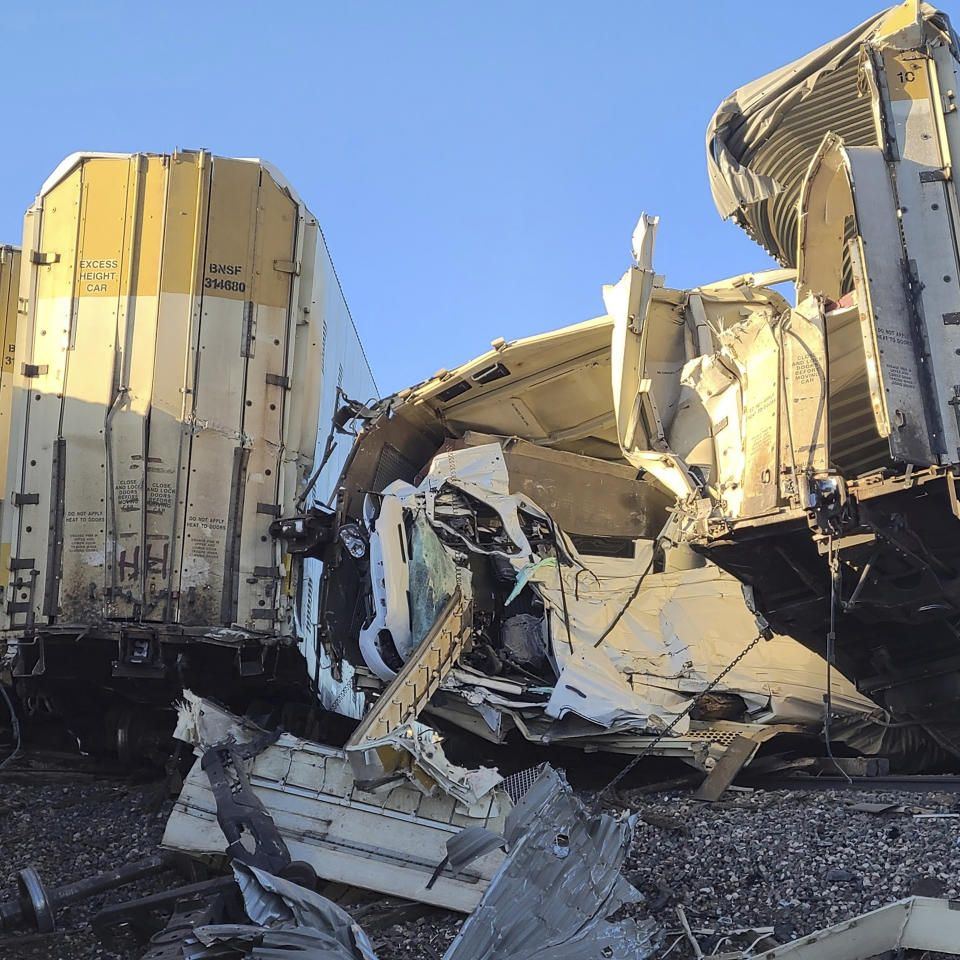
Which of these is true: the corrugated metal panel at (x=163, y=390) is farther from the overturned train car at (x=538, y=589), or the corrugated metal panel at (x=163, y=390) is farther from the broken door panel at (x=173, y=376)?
the overturned train car at (x=538, y=589)

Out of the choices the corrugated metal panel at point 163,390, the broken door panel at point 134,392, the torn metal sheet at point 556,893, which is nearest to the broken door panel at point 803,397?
the torn metal sheet at point 556,893

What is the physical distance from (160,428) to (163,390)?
0.27 meters

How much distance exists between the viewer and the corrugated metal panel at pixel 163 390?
703 cm

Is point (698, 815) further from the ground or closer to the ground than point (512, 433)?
closer to the ground

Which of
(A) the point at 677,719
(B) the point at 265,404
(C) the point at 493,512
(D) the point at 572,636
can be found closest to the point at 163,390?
(B) the point at 265,404

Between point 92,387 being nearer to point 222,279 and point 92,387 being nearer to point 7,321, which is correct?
point 222,279

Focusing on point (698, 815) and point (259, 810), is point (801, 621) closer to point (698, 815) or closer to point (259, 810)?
point (698, 815)

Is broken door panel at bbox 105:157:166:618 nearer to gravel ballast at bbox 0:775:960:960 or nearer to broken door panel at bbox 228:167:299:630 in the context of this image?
broken door panel at bbox 228:167:299:630

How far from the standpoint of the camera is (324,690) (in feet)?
26.4

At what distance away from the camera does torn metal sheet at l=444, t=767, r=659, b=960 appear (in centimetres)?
385

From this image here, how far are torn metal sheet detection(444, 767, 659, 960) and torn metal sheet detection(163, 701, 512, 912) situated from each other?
323mm

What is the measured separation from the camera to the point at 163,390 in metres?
7.29

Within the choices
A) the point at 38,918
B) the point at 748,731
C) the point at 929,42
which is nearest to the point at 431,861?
the point at 38,918

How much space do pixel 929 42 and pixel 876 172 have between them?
35.2 inches
